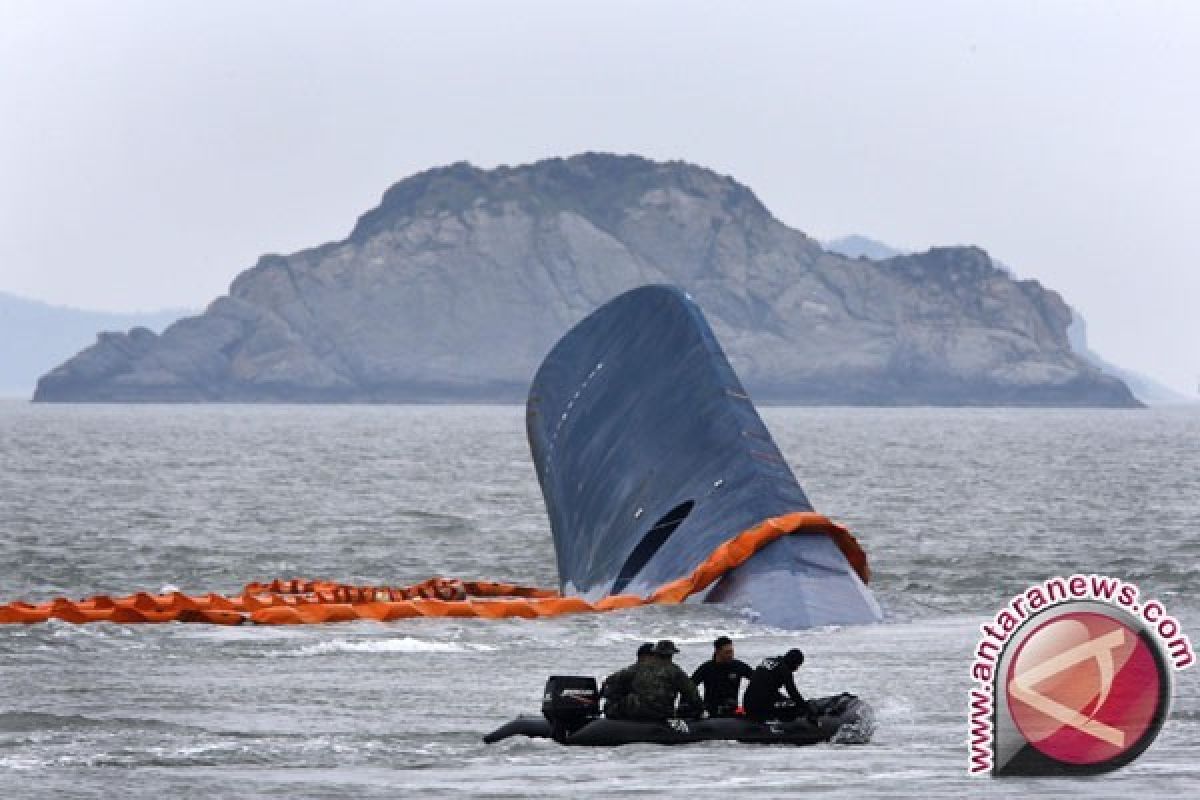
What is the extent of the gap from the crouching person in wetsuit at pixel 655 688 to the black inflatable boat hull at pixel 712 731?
0.35ft

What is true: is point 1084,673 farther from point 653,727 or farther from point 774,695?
point 653,727

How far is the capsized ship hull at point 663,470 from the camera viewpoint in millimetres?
34781

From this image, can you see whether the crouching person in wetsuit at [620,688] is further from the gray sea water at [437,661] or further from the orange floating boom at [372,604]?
the orange floating boom at [372,604]

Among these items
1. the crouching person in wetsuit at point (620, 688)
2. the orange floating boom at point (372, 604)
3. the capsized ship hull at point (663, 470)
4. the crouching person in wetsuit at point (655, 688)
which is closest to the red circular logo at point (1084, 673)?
the crouching person in wetsuit at point (655, 688)

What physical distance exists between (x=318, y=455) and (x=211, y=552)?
7543cm

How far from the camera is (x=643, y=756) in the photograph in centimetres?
2308

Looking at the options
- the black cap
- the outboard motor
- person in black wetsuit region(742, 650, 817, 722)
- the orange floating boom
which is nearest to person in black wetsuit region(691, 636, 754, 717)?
person in black wetsuit region(742, 650, 817, 722)

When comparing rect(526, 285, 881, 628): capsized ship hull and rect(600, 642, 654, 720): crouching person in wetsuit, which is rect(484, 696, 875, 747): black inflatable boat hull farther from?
rect(526, 285, 881, 628): capsized ship hull

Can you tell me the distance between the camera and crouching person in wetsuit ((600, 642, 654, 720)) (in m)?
23.6

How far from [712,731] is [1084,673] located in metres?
6.28

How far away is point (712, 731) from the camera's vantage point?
2384cm

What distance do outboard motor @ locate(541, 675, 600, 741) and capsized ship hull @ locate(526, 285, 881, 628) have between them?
10.2 m
